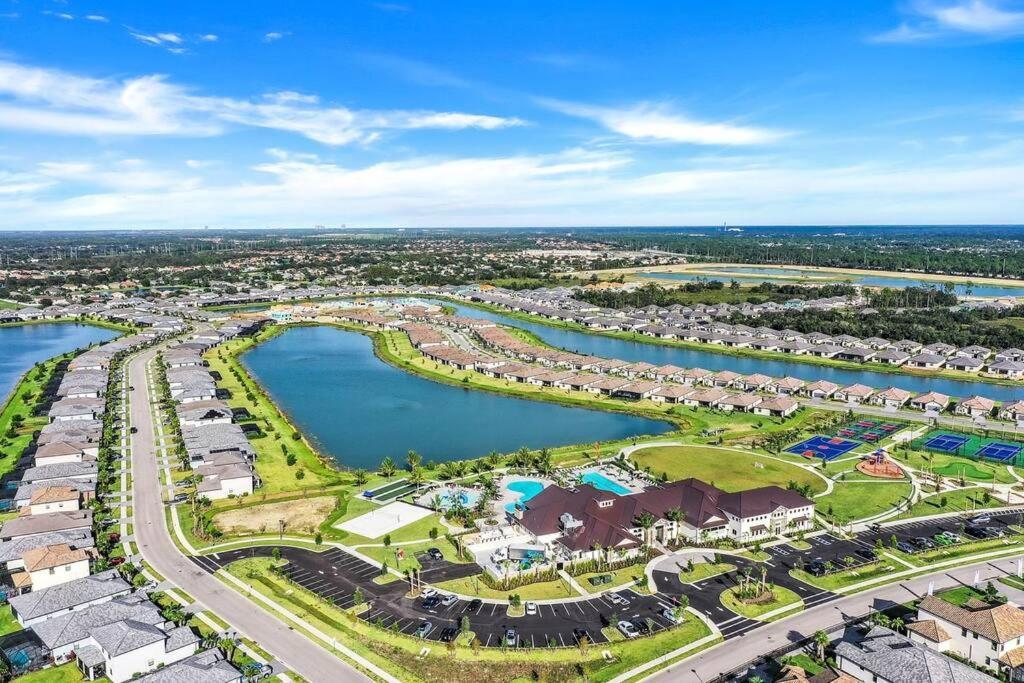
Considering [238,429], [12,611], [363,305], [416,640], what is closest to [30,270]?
[363,305]

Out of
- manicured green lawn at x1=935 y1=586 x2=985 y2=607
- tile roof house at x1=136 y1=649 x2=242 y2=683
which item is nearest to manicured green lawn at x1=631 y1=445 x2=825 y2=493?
manicured green lawn at x1=935 y1=586 x2=985 y2=607

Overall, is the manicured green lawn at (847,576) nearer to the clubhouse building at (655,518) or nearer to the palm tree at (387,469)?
the clubhouse building at (655,518)

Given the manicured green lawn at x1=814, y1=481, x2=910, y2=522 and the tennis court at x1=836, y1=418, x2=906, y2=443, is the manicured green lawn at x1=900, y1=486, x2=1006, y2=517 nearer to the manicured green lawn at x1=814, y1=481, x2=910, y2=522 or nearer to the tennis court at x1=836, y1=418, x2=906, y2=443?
the manicured green lawn at x1=814, y1=481, x2=910, y2=522

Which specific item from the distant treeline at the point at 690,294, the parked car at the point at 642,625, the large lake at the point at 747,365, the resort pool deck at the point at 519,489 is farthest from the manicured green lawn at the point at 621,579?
the distant treeline at the point at 690,294

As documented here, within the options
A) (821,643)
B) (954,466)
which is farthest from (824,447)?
(821,643)

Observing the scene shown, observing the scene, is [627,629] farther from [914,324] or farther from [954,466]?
[914,324]

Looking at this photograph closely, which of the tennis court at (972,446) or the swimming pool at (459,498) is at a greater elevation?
the swimming pool at (459,498)

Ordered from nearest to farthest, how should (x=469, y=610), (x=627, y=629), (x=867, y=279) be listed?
(x=627, y=629) < (x=469, y=610) < (x=867, y=279)
